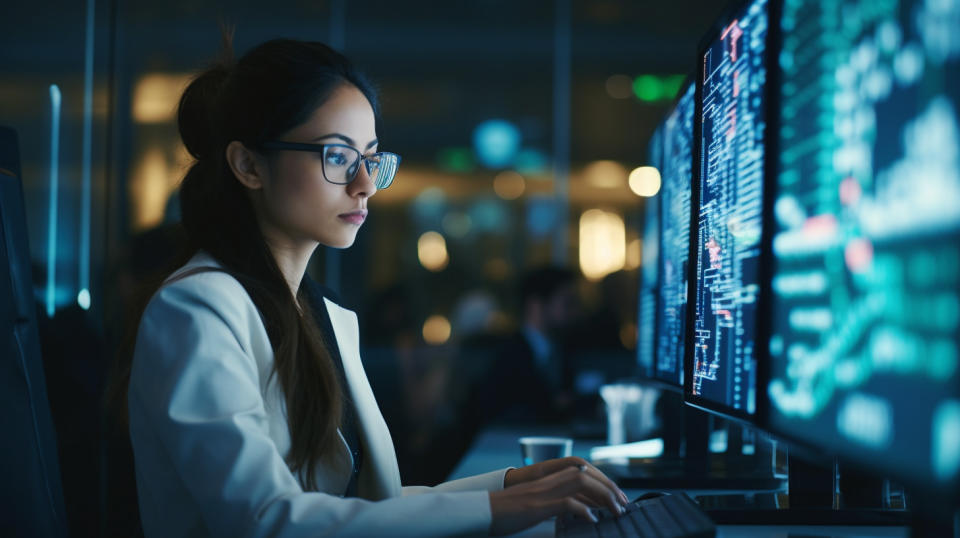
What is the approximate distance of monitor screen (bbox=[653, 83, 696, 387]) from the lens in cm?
143

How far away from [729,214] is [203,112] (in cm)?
80

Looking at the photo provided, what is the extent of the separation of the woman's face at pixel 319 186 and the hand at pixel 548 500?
46 cm

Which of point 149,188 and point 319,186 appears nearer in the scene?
point 319,186

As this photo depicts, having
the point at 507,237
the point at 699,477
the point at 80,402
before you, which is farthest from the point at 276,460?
the point at 507,237

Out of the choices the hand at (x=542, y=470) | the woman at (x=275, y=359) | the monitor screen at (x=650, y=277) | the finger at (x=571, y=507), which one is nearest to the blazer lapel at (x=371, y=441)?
the woman at (x=275, y=359)

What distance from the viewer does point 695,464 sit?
1.54 metres

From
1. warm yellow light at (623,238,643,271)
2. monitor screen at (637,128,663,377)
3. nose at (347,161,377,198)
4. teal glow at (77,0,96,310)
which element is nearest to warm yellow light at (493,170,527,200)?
warm yellow light at (623,238,643,271)

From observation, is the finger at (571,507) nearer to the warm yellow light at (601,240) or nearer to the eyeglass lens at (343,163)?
the eyeglass lens at (343,163)

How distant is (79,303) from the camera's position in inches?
83.4

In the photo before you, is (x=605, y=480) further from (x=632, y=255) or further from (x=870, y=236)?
(x=632, y=255)

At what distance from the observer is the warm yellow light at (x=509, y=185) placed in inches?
213

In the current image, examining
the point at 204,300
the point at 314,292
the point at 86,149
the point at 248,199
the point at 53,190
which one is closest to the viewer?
the point at 204,300

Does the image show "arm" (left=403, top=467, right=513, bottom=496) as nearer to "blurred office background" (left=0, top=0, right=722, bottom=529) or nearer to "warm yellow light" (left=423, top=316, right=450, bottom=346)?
"blurred office background" (left=0, top=0, right=722, bottom=529)

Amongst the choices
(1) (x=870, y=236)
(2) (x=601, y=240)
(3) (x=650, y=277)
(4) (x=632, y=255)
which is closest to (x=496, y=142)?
(2) (x=601, y=240)
